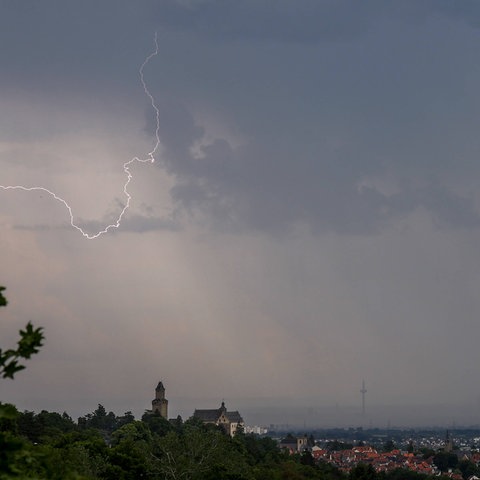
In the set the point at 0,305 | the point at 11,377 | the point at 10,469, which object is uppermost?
the point at 0,305

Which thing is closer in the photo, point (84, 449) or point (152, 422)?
point (84, 449)

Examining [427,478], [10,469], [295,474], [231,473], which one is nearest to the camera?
[10,469]

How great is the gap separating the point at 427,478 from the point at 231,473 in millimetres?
111421

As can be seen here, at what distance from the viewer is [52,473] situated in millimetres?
20812

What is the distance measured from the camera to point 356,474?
4931 inches

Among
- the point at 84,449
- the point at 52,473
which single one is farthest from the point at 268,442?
the point at 52,473

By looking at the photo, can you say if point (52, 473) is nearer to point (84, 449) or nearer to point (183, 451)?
point (84, 449)

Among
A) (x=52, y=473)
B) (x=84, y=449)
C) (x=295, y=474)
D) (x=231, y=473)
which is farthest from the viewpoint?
(x=295, y=474)

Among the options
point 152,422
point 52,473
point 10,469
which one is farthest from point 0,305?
point 152,422

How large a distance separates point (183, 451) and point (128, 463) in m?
12.0

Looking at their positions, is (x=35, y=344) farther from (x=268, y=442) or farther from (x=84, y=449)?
(x=268, y=442)

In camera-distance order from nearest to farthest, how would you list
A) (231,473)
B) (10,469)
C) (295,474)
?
1. (10,469)
2. (231,473)
3. (295,474)

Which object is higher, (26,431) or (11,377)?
(26,431)

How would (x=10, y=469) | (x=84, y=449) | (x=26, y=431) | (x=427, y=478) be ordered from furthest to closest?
(x=427, y=478), (x=26, y=431), (x=84, y=449), (x=10, y=469)
